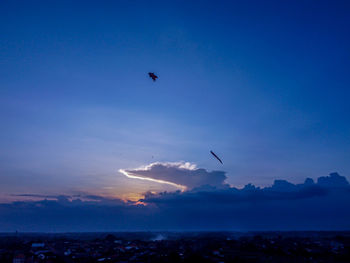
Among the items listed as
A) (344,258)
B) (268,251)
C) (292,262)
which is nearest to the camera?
(292,262)

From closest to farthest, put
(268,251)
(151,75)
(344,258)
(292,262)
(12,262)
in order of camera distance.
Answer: (151,75)
(12,262)
(292,262)
(344,258)
(268,251)

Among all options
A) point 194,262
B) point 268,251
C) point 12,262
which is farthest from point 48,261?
point 268,251

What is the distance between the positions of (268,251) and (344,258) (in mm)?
17728

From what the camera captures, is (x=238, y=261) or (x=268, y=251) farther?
(x=268, y=251)

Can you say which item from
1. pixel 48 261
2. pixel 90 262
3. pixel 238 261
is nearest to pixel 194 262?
pixel 238 261

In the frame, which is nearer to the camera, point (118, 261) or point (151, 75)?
point (151, 75)

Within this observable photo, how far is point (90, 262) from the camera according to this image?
145 ft

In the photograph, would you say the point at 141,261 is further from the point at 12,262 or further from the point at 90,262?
the point at 12,262

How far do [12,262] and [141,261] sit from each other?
2217 cm

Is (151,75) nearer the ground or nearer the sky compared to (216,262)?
nearer the sky

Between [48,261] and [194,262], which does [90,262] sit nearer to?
[48,261]

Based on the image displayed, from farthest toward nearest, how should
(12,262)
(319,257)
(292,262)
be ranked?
(319,257), (292,262), (12,262)

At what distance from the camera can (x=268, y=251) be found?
64500 millimetres

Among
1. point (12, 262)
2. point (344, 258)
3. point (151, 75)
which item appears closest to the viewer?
point (151, 75)
